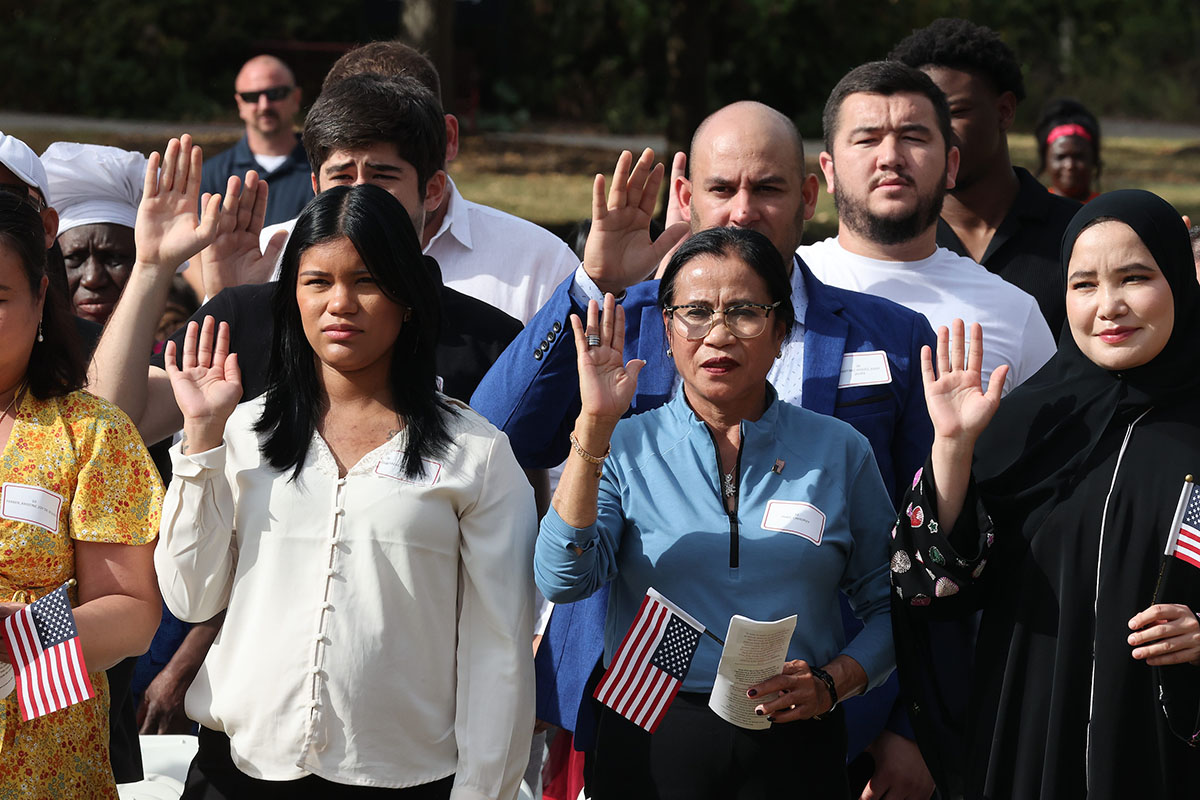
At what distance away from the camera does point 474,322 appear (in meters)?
3.89

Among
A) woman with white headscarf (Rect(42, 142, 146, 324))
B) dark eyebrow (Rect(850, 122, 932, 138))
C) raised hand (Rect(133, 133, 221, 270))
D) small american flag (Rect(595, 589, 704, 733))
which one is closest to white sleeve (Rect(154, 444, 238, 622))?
small american flag (Rect(595, 589, 704, 733))

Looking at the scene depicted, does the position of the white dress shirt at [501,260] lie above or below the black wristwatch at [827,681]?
above

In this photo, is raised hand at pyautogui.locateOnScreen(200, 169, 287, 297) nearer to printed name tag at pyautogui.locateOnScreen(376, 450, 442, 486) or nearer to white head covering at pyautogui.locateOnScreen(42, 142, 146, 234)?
white head covering at pyautogui.locateOnScreen(42, 142, 146, 234)

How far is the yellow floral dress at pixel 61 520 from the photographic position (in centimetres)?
291

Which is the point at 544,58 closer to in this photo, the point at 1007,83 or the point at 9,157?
the point at 1007,83

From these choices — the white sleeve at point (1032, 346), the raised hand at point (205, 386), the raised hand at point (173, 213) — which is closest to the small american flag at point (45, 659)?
the raised hand at point (205, 386)

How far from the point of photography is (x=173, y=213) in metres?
3.92

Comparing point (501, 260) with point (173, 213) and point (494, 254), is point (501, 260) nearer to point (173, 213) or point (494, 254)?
point (494, 254)

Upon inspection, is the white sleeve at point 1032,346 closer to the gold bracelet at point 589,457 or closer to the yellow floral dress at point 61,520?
the gold bracelet at point 589,457

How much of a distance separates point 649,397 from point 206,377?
112 centimetres

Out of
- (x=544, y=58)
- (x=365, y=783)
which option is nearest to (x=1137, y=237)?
(x=365, y=783)

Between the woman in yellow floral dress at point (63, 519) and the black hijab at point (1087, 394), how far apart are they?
6.04 ft

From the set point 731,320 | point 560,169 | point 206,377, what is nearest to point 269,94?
point 206,377

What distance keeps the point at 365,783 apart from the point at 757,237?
150 centimetres
